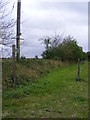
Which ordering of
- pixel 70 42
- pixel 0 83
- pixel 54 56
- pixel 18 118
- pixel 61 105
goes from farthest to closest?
pixel 70 42, pixel 54 56, pixel 0 83, pixel 61 105, pixel 18 118

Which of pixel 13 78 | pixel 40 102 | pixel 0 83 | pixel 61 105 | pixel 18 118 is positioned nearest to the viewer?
pixel 18 118

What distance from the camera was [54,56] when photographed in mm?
30531

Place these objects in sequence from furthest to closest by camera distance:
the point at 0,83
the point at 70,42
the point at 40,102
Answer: the point at 70,42 < the point at 0,83 < the point at 40,102

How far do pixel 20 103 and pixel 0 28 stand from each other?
2497mm

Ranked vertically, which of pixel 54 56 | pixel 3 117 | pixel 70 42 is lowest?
pixel 3 117

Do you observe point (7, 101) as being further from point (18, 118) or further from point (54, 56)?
point (54, 56)

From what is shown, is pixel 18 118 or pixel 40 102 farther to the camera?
pixel 40 102

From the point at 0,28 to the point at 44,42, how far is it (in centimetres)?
3109

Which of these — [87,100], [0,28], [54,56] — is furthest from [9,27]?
[54,56]

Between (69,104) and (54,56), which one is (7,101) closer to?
(69,104)

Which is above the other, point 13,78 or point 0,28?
point 0,28

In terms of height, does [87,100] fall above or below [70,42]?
below

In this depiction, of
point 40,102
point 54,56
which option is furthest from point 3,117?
point 54,56

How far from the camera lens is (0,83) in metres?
9.09
